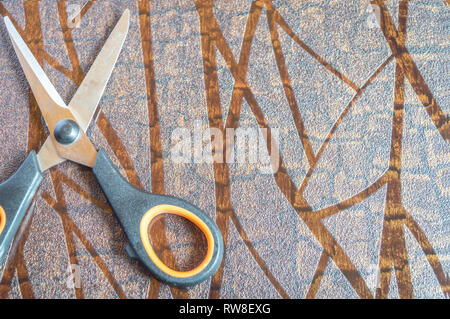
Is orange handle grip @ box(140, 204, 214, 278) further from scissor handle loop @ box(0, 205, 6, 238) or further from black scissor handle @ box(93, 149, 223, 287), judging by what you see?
scissor handle loop @ box(0, 205, 6, 238)

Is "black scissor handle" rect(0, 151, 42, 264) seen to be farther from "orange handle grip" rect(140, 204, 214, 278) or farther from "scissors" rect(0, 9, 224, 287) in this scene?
"orange handle grip" rect(140, 204, 214, 278)

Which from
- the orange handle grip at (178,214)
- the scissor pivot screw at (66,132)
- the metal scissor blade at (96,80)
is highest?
the metal scissor blade at (96,80)

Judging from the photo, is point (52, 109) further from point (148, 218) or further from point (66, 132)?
point (148, 218)

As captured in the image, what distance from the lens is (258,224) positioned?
14.2 inches

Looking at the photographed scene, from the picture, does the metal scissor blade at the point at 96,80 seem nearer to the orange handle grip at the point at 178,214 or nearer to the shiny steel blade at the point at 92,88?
the shiny steel blade at the point at 92,88

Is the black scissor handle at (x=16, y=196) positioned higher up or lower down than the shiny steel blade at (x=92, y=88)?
lower down

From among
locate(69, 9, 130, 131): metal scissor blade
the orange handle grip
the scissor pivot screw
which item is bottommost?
the orange handle grip

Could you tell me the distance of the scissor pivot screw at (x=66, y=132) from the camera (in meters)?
0.35

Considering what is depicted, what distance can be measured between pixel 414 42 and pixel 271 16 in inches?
5.7

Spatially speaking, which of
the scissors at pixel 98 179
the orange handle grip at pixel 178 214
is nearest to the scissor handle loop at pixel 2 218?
the scissors at pixel 98 179

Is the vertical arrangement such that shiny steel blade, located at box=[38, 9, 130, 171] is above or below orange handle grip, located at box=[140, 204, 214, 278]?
above

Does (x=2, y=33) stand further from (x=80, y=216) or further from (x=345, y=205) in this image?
(x=345, y=205)

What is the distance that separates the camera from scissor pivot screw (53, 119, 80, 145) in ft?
1.14

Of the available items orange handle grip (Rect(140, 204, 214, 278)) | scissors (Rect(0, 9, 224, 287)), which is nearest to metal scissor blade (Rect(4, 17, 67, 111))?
scissors (Rect(0, 9, 224, 287))
